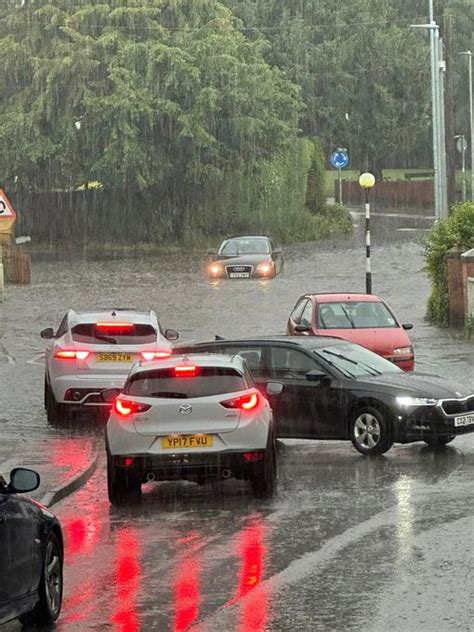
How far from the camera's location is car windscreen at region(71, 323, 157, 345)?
22.9 meters

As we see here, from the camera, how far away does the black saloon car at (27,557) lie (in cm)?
903

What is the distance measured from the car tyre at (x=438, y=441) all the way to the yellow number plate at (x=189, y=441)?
4172 millimetres

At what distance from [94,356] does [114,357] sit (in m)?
0.27

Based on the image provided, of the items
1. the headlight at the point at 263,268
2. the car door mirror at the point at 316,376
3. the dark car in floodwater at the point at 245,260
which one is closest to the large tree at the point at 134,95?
the dark car in floodwater at the point at 245,260

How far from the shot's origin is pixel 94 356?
2272cm

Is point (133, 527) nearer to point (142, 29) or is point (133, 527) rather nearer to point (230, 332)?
point (230, 332)

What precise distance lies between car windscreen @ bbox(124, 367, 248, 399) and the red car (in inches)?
438

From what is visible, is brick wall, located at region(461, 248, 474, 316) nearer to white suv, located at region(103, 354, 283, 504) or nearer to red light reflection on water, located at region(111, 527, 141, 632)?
white suv, located at region(103, 354, 283, 504)

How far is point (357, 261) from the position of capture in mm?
58250

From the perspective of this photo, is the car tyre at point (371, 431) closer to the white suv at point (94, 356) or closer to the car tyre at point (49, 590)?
the white suv at point (94, 356)

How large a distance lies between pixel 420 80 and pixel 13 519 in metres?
91.4

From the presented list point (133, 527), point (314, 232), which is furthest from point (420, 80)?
point (133, 527)

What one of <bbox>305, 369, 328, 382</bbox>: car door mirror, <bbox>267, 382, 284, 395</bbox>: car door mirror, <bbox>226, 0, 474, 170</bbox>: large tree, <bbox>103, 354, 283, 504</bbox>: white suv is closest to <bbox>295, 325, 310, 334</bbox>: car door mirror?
<bbox>305, 369, 328, 382</bbox>: car door mirror

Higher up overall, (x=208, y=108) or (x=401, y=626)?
(x=208, y=108)
